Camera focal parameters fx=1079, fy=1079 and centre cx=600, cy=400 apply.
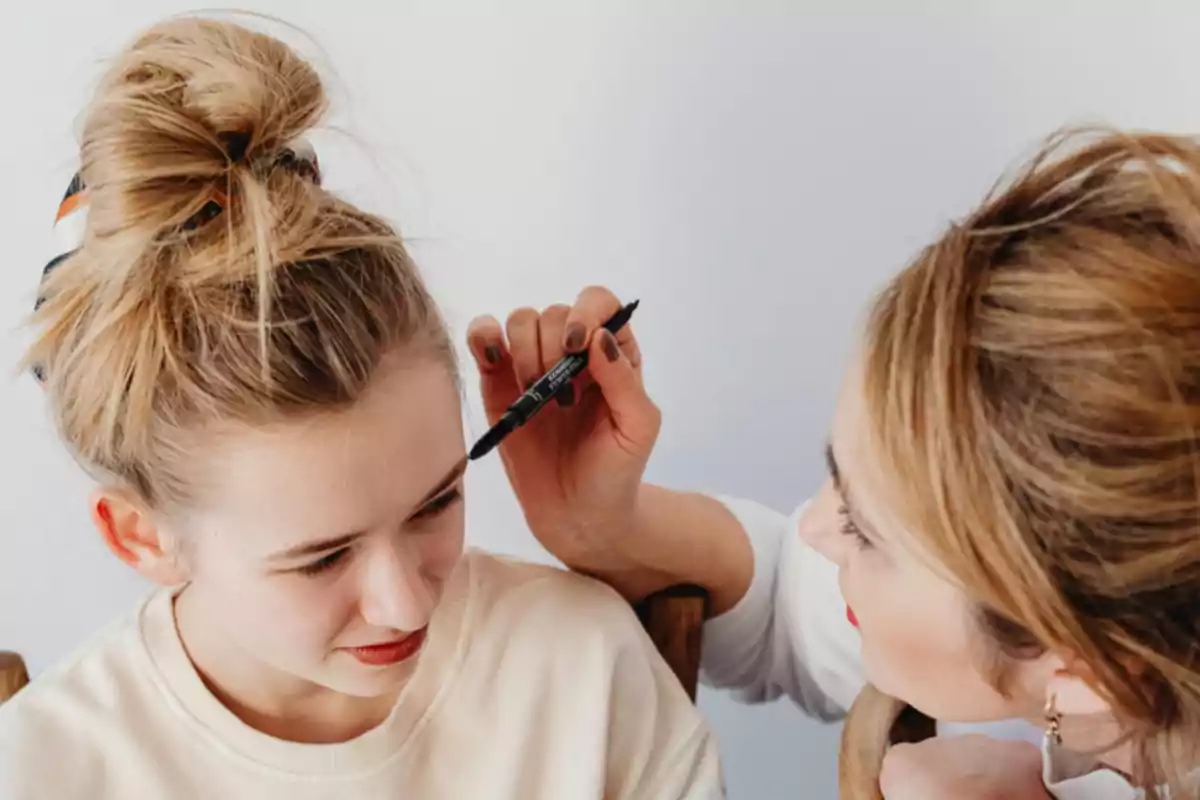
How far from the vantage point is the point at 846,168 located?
85 cm

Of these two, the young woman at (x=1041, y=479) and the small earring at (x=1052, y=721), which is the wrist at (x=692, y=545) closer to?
the young woman at (x=1041, y=479)

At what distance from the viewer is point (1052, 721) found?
0.57 metres

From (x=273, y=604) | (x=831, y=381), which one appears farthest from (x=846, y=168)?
(x=273, y=604)

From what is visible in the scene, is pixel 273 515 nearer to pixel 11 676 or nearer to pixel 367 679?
pixel 367 679

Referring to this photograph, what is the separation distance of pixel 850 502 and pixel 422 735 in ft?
1.05

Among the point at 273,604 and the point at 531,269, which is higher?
the point at 531,269

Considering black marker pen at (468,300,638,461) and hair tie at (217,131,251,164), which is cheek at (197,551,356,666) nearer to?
black marker pen at (468,300,638,461)

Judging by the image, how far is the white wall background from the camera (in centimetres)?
78

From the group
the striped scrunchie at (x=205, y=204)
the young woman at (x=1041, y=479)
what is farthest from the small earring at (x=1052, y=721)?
the striped scrunchie at (x=205, y=204)

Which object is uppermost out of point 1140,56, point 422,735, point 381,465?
point 1140,56

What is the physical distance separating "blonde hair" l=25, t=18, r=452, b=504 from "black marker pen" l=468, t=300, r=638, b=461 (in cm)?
Result: 9

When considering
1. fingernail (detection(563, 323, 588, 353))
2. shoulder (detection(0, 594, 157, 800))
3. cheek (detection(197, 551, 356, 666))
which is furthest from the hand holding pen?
shoulder (detection(0, 594, 157, 800))

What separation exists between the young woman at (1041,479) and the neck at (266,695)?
0.28m

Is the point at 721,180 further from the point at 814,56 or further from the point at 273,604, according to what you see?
the point at 273,604
